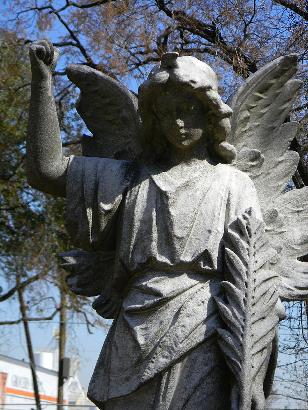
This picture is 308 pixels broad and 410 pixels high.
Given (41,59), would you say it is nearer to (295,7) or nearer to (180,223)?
(180,223)

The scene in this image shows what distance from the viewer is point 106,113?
454cm

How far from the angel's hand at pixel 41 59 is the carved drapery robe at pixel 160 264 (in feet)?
1.56

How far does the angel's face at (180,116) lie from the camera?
13.1 feet

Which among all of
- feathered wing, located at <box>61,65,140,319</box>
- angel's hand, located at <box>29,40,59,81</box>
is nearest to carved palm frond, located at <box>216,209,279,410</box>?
feathered wing, located at <box>61,65,140,319</box>

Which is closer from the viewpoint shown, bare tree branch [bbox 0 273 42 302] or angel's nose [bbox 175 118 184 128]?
angel's nose [bbox 175 118 184 128]

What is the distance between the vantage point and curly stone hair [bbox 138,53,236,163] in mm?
3932

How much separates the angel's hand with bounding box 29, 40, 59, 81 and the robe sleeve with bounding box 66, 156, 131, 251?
47 centimetres

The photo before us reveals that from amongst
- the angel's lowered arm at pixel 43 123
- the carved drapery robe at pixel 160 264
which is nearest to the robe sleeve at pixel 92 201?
the carved drapery robe at pixel 160 264

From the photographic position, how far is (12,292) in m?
17.5

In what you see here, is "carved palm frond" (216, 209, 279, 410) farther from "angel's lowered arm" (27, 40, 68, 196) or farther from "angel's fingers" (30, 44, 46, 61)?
"angel's fingers" (30, 44, 46, 61)

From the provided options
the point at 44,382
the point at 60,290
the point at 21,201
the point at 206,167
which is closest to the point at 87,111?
the point at 206,167

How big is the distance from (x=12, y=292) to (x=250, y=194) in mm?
14037

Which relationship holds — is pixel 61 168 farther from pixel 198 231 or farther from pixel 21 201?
pixel 21 201

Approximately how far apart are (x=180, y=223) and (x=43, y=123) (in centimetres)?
85
